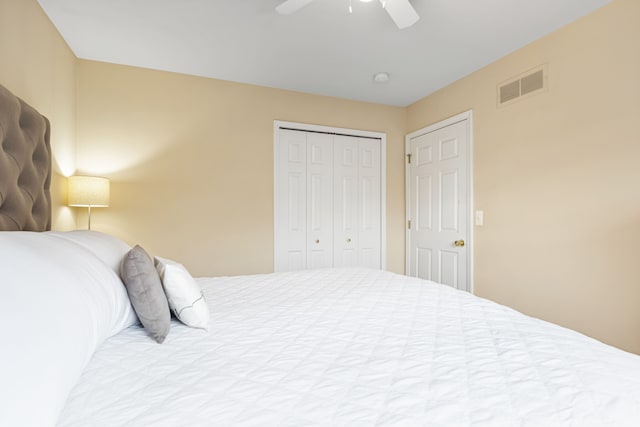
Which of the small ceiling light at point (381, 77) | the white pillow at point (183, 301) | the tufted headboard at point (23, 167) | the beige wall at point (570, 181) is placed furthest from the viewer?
the small ceiling light at point (381, 77)

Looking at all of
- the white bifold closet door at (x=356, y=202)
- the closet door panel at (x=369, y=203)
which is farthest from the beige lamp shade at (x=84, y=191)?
the closet door panel at (x=369, y=203)

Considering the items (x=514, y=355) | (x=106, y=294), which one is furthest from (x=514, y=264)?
(x=106, y=294)

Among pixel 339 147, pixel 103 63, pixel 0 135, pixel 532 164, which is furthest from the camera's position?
pixel 339 147

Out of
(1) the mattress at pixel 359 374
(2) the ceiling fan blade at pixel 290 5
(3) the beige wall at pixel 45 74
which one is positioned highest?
(2) the ceiling fan blade at pixel 290 5

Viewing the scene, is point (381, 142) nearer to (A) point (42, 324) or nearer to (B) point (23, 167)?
(B) point (23, 167)

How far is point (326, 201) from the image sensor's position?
11.5 ft

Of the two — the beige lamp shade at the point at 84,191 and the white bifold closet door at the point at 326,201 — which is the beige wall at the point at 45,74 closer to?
the beige lamp shade at the point at 84,191

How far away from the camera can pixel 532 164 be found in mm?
2418

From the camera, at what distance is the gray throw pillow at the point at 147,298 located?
3.56 ft

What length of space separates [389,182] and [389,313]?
8.40 feet

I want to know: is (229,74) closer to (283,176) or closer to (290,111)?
(290,111)

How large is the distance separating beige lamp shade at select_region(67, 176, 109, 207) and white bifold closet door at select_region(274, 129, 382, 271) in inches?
58.8

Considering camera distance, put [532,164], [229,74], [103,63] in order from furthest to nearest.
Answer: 1. [229,74]
2. [103,63]
3. [532,164]

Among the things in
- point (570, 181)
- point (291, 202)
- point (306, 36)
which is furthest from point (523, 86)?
point (291, 202)
